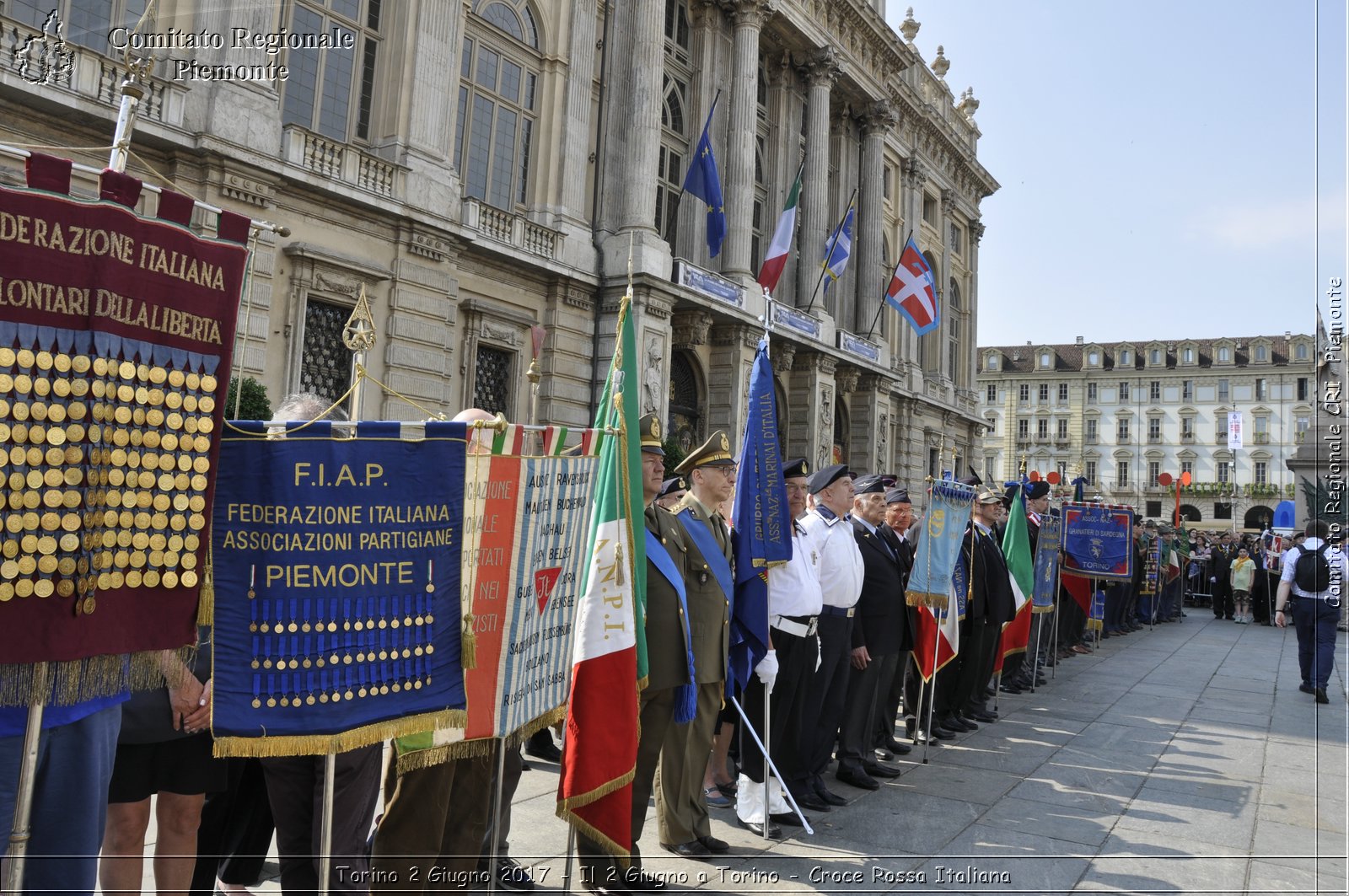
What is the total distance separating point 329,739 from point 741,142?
21.0m

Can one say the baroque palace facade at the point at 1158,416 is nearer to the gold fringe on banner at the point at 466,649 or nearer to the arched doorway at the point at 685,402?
the arched doorway at the point at 685,402

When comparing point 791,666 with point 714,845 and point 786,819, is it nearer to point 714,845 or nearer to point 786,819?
point 786,819

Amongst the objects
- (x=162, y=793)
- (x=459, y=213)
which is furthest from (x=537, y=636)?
(x=459, y=213)

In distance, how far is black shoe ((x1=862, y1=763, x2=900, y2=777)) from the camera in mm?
6797

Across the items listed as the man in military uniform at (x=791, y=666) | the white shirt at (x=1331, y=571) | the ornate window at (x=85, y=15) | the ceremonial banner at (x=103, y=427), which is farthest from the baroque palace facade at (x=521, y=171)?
the white shirt at (x=1331, y=571)

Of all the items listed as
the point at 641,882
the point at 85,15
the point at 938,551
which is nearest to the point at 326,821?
the point at 641,882

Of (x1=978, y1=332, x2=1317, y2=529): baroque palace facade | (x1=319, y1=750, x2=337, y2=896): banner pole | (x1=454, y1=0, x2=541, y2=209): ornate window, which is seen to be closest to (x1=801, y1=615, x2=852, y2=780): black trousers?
(x1=319, y1=750, x2=337, y2=896): banner pole

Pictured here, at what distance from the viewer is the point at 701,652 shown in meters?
5.12

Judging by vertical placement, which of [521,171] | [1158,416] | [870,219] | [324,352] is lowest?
[324,352]

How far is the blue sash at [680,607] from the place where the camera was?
480cm

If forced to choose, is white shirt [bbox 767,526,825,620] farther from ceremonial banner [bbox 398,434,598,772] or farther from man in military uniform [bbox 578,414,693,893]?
ceremonial banner [bbox 398,434,598,772]

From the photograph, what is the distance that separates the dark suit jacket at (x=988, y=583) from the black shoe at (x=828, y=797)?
3.40 metres

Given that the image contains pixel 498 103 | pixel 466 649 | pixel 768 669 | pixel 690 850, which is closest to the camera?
pixel 466 649

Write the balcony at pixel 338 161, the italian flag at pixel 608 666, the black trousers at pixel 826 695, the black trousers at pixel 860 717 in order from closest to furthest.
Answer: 1. the italian flag at pixel 608 666
2. the black trousers at pixel 826 695
3. the black trousers at pixel 860 717
4. the balcony at pixel 338 161
